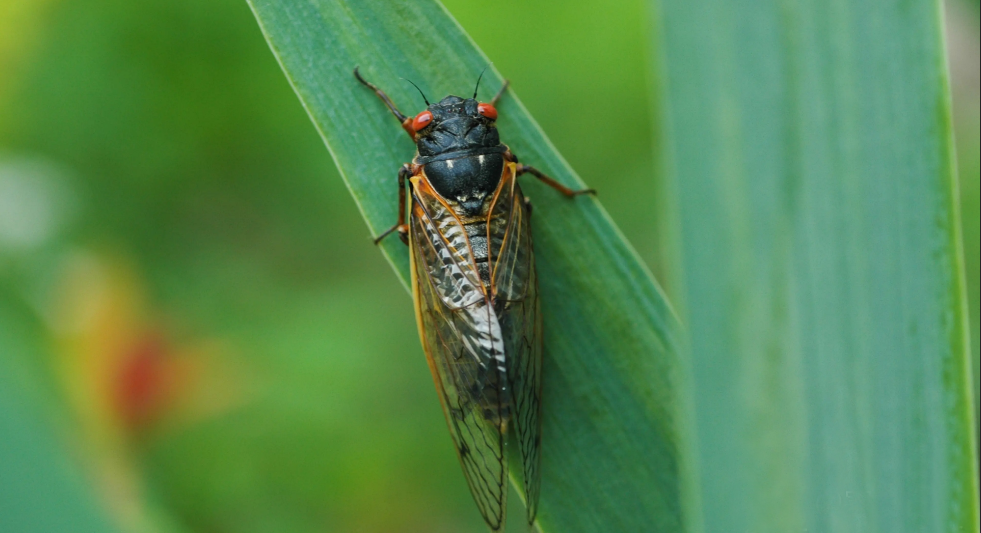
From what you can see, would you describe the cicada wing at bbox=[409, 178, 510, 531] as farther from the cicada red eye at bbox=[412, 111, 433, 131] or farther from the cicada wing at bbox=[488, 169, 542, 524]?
the cicada red eye at bbox=[412, 111, 433, 131]

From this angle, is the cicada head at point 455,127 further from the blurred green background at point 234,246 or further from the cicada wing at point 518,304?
the blurred green background at point 234,246

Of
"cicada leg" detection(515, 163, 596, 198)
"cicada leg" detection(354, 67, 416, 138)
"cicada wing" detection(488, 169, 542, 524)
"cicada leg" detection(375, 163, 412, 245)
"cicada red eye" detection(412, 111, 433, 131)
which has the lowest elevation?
"cicada wing" detection(488, 169, 542, 524)

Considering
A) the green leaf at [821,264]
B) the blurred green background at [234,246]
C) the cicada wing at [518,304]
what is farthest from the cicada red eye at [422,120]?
the green leaf at [821,264]

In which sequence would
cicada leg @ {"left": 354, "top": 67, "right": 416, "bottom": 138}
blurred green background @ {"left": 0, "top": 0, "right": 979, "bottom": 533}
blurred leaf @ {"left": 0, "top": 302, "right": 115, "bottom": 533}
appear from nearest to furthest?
1. blurred leaf @ {"left": 0, "top": 302, "right": 115, "bottom": 533}
2. cicada leg @ {"left": 354, "top": 67, "right": 416, "bottom": 138}
3. blurred green background @ {"left": 0, "top": 0, "right": 979, "bottom": 533}

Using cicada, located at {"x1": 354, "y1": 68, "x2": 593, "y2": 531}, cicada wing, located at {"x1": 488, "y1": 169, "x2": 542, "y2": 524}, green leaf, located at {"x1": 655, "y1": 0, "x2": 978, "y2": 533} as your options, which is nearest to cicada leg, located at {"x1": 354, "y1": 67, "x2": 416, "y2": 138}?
cicada, located at {"x1": 354, "y1": 68, "x2": 593, "y2": 531}

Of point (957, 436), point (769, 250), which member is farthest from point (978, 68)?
point (769, 250)

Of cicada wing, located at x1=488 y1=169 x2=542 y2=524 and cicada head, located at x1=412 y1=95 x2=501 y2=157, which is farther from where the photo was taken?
cicada head, located at x1=412 y1=95 x2=501 y2=157
